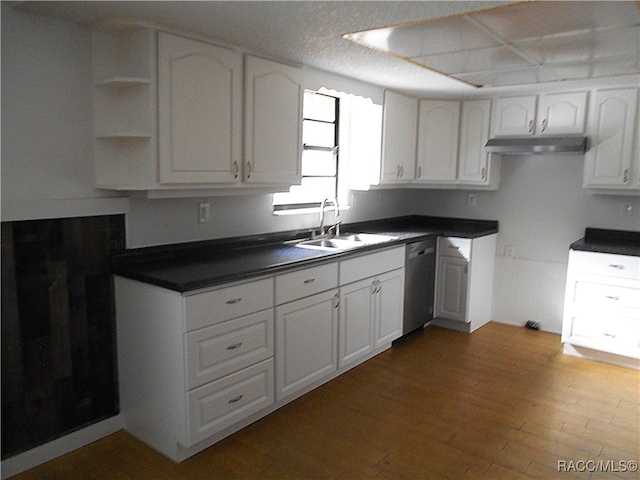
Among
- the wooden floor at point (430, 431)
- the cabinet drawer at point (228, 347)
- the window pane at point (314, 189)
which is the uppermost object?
the window pane at point (314, 189)

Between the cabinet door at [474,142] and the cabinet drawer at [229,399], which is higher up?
the cabinet door at [474,142]

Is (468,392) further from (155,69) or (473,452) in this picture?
(155,69)

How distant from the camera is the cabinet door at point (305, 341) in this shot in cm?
293

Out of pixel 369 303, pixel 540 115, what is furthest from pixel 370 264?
pixel 540 115

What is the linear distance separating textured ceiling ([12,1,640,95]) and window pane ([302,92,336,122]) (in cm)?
77

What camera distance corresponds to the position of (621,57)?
294cm

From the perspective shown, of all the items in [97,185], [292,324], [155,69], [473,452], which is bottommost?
[473,452]

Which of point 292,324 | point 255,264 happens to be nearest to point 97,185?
point 255,264

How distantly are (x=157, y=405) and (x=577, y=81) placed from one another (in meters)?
3.65

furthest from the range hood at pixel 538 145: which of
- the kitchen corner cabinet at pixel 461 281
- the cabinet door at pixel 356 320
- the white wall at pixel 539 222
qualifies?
the cabinet door at pixel 356 320

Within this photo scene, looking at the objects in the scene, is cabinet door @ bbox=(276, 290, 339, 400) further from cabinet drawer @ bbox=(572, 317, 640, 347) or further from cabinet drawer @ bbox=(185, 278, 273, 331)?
cabinet drawer @ bbox=(572, 317, 640, 347)

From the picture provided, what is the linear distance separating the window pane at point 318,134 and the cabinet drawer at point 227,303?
1547mm

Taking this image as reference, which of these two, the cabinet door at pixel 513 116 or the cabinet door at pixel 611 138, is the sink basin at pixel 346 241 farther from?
the cabinet door at pixel 611 138

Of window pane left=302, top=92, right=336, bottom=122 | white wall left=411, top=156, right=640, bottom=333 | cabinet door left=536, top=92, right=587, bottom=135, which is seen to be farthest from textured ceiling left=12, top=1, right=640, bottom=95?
white wall left=411, top=156, right=640, bottom=333
